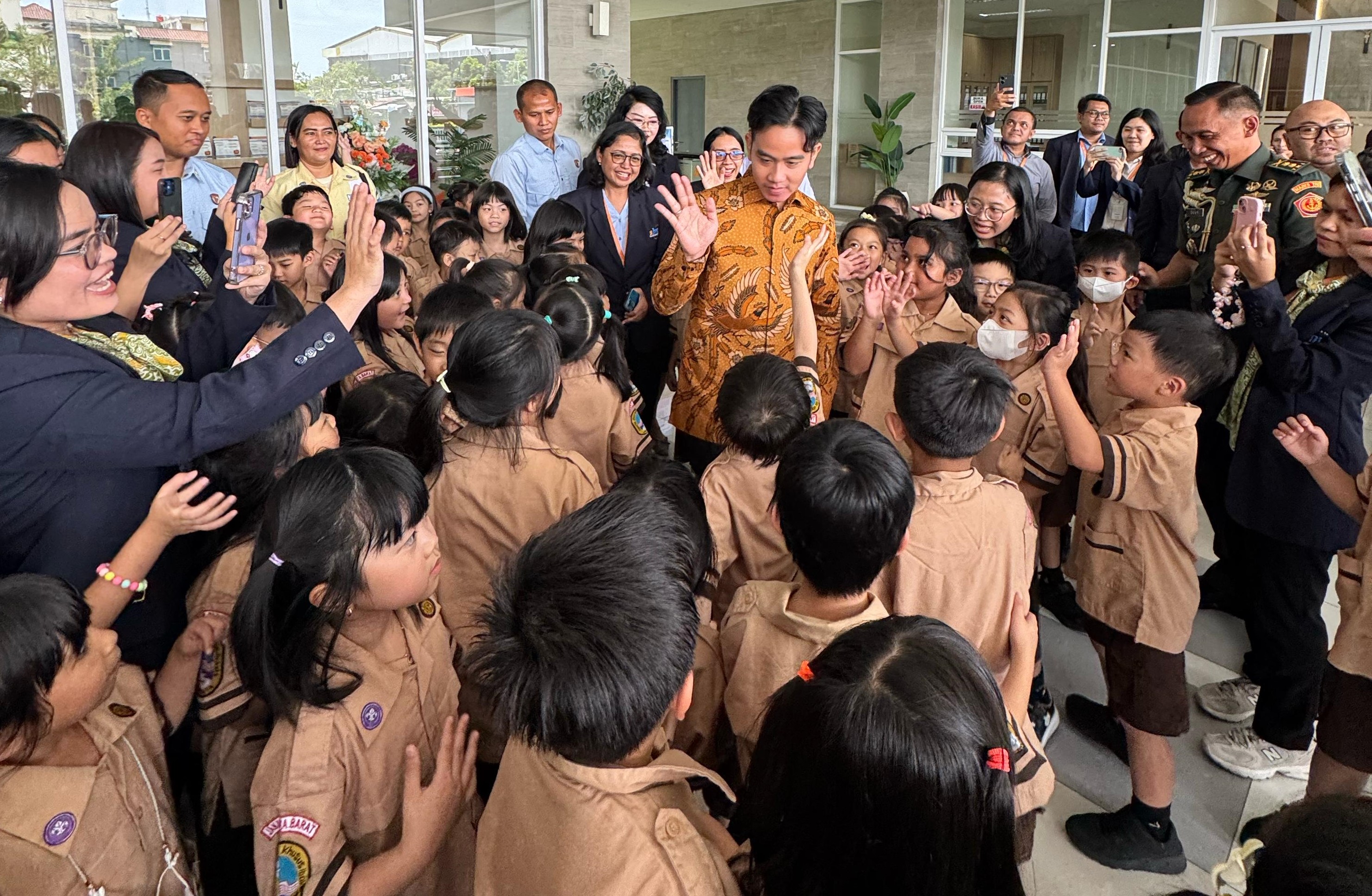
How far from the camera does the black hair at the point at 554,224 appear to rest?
10.8 feet

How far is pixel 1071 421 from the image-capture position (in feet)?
6.03

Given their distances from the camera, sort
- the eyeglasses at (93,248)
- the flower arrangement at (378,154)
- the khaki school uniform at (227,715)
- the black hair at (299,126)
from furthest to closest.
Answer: the flower arrangement at (378,154)
the black hair at (299,126)
the khaki school uniform at (227,715)
the eyeglasses at (93,248)

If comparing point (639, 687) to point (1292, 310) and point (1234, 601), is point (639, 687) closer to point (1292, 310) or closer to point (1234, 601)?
point (1292, 310)

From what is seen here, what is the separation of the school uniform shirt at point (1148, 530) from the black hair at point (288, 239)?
2387 millimetres

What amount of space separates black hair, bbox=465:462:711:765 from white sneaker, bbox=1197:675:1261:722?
6.20 ft

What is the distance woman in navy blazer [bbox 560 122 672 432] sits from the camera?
341cm

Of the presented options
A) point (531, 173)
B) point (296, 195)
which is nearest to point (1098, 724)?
point (296, 195)

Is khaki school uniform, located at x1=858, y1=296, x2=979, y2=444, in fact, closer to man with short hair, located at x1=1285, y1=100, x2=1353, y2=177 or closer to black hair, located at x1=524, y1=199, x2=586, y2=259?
black hair, located at x1=524, y1=199, x2=586, y2=259

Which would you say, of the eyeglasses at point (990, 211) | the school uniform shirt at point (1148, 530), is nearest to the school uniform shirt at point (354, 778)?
the school uniform shirt at point (1148, 530)

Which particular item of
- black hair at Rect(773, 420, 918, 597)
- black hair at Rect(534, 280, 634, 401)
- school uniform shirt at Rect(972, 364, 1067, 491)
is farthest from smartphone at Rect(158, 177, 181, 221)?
school uniform shirt at Rect(972, 364, 1067, 491)

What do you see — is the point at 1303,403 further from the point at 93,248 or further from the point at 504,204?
the point at 504,204

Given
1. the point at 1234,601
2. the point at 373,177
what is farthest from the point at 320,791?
the point at 373,177

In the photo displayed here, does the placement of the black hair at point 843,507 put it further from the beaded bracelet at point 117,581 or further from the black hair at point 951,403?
the beaded bracelet at point 117,581

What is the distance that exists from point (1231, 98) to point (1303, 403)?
1.40 metres
